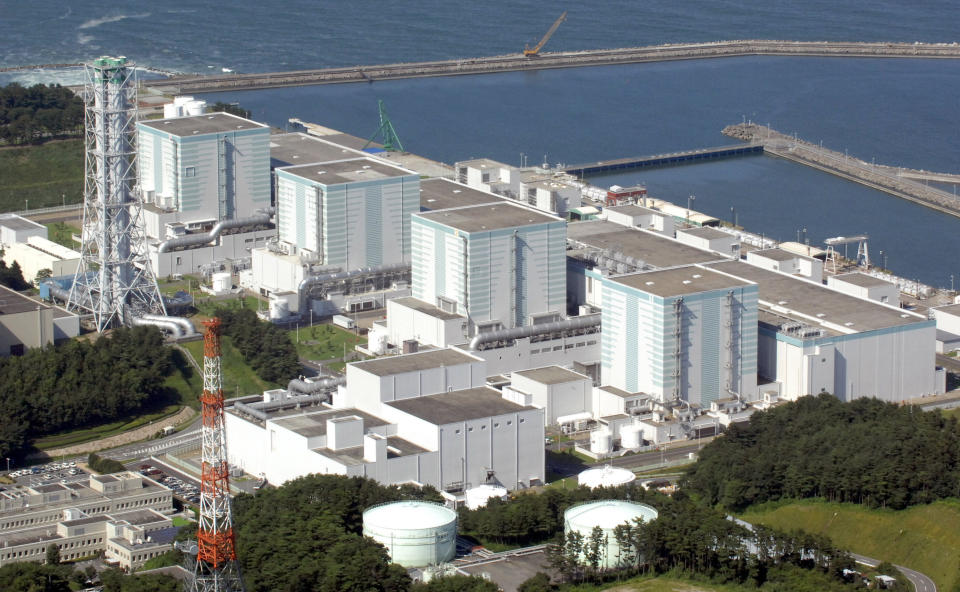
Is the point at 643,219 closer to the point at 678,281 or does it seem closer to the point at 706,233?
the point at 706,233

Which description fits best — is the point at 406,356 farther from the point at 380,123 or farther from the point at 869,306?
the point at 380,123

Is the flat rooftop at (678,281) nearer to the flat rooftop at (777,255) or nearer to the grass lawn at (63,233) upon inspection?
the flat rooftop at (777,255)

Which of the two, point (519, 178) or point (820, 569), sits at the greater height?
point (519, 178)

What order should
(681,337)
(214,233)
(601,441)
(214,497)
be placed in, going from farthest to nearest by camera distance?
(214,233) → (681,337) → (601,441) → (214,497)

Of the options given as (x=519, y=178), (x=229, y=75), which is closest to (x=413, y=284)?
(x=519, y=178)

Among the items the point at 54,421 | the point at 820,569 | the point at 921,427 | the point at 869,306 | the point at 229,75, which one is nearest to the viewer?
the point at 820,569

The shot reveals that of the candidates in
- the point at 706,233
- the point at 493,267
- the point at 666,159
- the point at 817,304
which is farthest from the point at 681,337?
the point at 666,159

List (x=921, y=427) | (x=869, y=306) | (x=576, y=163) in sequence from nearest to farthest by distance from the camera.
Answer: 1. (x=921, y=427)
2. (x=869, y=306)
3. (x=576, y=163)
